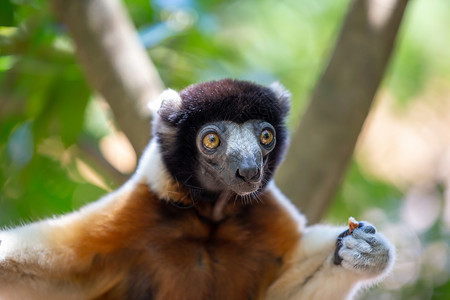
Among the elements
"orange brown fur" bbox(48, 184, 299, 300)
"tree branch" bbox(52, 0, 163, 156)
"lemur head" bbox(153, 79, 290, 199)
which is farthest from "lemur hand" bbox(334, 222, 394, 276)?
"tree branch" bbox(52, 0, 163, 156)

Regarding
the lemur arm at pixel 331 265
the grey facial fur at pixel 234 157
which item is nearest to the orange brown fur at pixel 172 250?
the lemur arm at pixel 331 265

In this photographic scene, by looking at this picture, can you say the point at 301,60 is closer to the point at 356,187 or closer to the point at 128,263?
the point at 356,187

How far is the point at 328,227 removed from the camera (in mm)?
3543

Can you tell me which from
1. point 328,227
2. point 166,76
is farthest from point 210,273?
point 166,76

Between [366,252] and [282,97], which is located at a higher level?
[282,97]

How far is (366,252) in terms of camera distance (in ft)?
10.1

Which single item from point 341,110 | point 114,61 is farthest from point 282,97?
point 114,61

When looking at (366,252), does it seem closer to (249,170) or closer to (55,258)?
(249,170)

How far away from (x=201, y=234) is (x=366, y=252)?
0.93m

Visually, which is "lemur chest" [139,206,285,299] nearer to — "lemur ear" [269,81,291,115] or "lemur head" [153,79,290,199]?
"lemur head" [153,79,290,199]

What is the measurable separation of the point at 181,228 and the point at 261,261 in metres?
0.52

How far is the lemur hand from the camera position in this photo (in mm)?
3098

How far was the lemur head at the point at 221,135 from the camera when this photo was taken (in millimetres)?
3018

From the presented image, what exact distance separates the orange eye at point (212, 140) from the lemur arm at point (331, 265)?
866 millimetres
